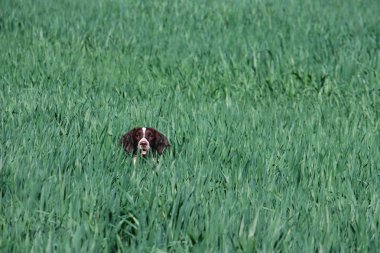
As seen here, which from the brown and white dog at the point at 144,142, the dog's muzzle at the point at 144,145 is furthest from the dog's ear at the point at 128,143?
the dog's muzzle at the point at 144,145

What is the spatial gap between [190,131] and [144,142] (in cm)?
96

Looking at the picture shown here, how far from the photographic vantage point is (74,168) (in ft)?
12.0

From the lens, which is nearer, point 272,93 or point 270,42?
point 272,93

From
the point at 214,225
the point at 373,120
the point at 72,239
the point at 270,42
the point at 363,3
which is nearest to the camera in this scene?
the point at 72,239

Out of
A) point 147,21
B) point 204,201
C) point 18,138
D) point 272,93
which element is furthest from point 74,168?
point 147,21

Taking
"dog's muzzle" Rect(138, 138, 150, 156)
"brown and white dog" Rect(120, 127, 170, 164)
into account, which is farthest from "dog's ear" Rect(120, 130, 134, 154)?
"dog's muzzle" Rect(138, 138, 150, 156)

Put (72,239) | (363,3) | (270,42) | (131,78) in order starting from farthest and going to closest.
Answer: (363,3) → (270,42) → (131,78) → (72,239)

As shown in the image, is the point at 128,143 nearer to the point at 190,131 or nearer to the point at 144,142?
the point at 144,142

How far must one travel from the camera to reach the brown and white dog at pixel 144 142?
370cm

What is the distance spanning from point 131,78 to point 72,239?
13.4ft

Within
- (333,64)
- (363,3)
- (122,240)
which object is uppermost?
(363,3)

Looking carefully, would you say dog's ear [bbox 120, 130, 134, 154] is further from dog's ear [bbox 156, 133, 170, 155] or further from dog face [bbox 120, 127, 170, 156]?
dog's ear [bbox 156, 133, 170, 155]

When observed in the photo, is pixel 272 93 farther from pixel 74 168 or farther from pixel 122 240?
pixel 122 240

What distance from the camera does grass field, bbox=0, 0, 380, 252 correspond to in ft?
9.28
